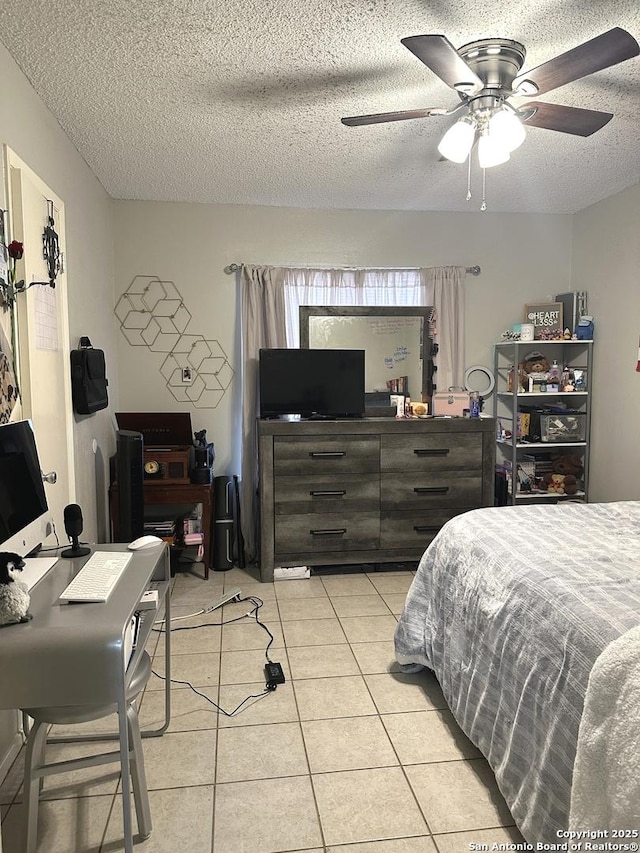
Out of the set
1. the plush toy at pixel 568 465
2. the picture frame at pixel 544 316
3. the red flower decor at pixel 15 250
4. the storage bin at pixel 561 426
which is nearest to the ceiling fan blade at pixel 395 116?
the red flower decor at pixel 15 250

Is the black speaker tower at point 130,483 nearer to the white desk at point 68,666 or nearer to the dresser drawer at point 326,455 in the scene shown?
the dresser drawer at point 326,455

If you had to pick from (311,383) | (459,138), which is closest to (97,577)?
(459,138)

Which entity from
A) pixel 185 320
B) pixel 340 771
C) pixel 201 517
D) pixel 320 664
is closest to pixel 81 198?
pixel 185 320

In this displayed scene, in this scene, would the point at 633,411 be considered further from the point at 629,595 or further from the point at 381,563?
the point at 629,595

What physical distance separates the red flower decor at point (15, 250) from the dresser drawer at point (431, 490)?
8.20 feet

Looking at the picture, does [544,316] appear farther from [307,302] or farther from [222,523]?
[222,523]

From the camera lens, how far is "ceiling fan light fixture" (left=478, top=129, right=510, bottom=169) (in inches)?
84.8

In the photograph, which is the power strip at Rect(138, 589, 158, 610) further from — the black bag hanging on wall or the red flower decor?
the red flower decor

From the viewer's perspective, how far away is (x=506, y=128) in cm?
208

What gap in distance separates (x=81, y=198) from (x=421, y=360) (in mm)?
2450

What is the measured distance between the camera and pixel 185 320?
416 cm

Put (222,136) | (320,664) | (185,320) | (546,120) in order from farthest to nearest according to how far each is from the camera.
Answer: (185,320)
(222,136)
(320,664)
(546,120)

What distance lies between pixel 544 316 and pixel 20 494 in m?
3.77

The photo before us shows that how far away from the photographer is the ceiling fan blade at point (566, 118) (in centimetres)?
209
